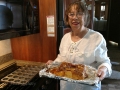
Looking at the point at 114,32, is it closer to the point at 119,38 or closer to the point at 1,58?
the point at 119,38

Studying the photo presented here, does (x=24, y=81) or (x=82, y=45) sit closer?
(x=24, y=81)

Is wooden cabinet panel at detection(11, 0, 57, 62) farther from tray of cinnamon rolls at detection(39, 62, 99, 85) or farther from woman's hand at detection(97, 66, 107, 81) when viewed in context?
woman's hand at detection(97, 66, 107, 81)

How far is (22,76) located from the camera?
39.0 inches

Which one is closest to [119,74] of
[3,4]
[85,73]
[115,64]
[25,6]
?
[115,64]

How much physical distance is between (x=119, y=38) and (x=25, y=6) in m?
4.25

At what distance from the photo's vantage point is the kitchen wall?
1.35 m

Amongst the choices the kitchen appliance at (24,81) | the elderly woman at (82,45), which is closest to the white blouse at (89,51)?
the elderly woman at (82,45)

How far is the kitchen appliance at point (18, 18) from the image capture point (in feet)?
2.80

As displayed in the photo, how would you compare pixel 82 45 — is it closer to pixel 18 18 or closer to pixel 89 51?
pixel 89 51

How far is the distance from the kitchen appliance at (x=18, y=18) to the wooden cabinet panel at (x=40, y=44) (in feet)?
0.22

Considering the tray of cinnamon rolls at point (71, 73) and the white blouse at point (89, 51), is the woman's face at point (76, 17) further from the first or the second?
the tray of cinnamon rolls at point (71, 73)

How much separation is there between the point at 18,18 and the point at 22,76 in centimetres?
44

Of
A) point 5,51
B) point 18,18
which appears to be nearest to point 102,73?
point 18,18

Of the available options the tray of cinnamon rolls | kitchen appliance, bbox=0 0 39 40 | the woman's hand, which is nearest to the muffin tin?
the tray of cinnamon rolls
